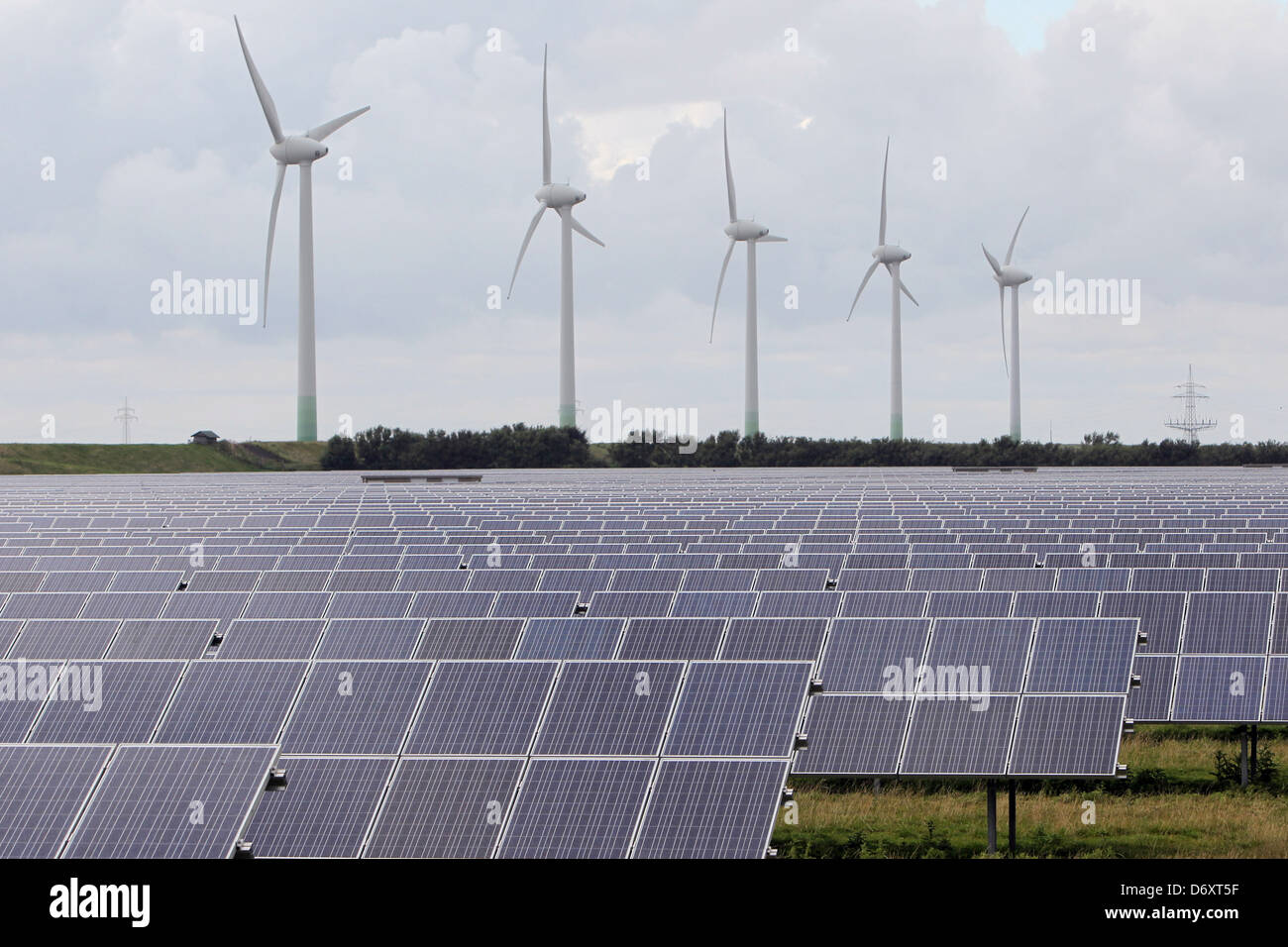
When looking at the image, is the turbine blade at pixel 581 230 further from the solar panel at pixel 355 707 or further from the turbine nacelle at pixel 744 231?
the solar panel at pixel 355 707

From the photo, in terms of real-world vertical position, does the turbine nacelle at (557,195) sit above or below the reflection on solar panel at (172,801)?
above

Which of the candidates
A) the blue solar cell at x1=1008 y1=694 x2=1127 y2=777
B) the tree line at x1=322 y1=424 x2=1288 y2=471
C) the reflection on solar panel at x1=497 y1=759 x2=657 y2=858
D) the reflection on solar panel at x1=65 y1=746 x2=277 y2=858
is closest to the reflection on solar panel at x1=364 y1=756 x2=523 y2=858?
the reflection on solar panel at x1=497 y1=759 x2=657 y2=858

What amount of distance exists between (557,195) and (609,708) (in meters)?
95.6

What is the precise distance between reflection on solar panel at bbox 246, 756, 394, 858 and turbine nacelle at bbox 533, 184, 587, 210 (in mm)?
95681

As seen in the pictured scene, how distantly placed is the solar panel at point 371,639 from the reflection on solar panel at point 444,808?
14.1 ft

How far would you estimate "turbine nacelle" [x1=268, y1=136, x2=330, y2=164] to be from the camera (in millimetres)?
98812

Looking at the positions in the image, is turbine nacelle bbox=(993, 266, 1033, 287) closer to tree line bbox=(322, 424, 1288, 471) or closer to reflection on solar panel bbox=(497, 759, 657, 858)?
tree line bbox=(322, 424, 1288, 471)

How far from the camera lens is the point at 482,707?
45.3 ft

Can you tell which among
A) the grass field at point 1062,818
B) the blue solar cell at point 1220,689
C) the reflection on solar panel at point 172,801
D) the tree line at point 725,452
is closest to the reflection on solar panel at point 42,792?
the reflection on solar panel at point 172,801

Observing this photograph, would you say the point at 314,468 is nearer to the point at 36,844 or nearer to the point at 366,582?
the point at 366,582

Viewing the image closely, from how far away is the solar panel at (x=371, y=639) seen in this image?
57.4ft

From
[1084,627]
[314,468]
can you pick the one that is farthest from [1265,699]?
[314,468]

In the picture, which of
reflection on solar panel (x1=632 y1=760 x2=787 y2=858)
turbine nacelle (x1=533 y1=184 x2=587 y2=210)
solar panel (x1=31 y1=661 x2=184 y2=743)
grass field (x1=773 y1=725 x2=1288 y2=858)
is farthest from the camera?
turbine nacelle (x1=533 y1=184 x2=587 y2=210)

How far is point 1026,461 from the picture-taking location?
138 metres
